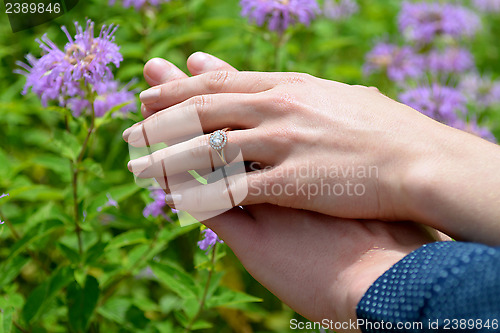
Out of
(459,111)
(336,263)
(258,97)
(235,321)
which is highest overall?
(258,97)

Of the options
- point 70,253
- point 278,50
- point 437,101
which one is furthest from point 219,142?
point 437,101

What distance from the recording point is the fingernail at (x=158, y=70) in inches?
42.0

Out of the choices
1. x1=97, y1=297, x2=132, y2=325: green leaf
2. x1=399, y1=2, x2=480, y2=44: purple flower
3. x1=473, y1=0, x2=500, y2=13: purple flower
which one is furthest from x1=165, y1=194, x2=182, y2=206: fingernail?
x1=473, y1=0, x2=500, y2=13: purple flower

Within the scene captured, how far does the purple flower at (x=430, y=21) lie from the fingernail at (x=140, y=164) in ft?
5.62

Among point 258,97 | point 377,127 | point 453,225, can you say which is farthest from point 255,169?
point 453,225

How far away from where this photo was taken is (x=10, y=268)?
1124 mm

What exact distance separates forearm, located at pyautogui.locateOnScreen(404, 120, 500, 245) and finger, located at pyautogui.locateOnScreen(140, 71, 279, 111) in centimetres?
35

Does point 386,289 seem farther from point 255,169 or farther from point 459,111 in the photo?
point 459,111

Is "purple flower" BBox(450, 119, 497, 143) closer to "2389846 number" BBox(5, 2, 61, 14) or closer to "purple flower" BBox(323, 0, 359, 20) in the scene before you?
"purple flower" BBox(323, 0, 359, 20)

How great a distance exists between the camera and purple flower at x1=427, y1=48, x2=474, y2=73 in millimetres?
2340

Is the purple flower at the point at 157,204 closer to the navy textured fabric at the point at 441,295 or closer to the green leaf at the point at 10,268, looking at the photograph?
the green leaf at the point at 10,268

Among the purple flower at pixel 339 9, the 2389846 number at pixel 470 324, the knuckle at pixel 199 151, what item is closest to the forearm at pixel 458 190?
the 2389846 number at pixel 470 324

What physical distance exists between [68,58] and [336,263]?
0.71 metres

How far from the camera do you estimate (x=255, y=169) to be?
0.95m
